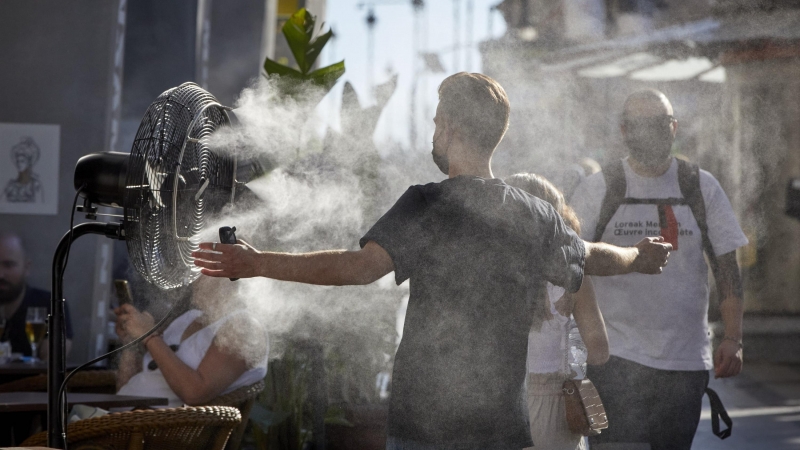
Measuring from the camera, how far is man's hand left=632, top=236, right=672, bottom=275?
226cm

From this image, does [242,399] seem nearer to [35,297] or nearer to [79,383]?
[79,383]

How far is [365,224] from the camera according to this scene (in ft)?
14.7

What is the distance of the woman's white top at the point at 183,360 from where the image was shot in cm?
321

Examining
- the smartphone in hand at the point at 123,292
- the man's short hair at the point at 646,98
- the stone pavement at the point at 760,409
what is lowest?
the stone pavement at the point at 760,409

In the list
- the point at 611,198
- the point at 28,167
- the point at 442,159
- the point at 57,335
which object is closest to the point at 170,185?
the point at 57,335

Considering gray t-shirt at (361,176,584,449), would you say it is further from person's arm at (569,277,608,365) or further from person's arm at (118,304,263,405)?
person's arm at (118,304,263,405)

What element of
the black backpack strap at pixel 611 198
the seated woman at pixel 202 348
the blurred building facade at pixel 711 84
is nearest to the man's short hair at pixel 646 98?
the black backpack strap at pixel 611 198

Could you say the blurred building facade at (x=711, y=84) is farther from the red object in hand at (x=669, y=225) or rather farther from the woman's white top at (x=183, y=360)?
the woman's white top at (x=183, y=360)

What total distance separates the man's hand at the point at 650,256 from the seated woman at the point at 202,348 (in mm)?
1488

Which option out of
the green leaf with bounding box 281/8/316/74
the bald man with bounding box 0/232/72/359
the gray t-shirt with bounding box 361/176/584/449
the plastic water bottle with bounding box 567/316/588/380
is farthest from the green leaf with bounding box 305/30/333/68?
the gray t-shirt with bounding box 361/176/584/449

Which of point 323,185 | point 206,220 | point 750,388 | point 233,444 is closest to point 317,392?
point 233,444

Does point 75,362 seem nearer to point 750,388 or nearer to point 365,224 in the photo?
point 365,224

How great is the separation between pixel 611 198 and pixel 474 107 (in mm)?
1439

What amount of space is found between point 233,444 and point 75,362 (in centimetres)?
221
